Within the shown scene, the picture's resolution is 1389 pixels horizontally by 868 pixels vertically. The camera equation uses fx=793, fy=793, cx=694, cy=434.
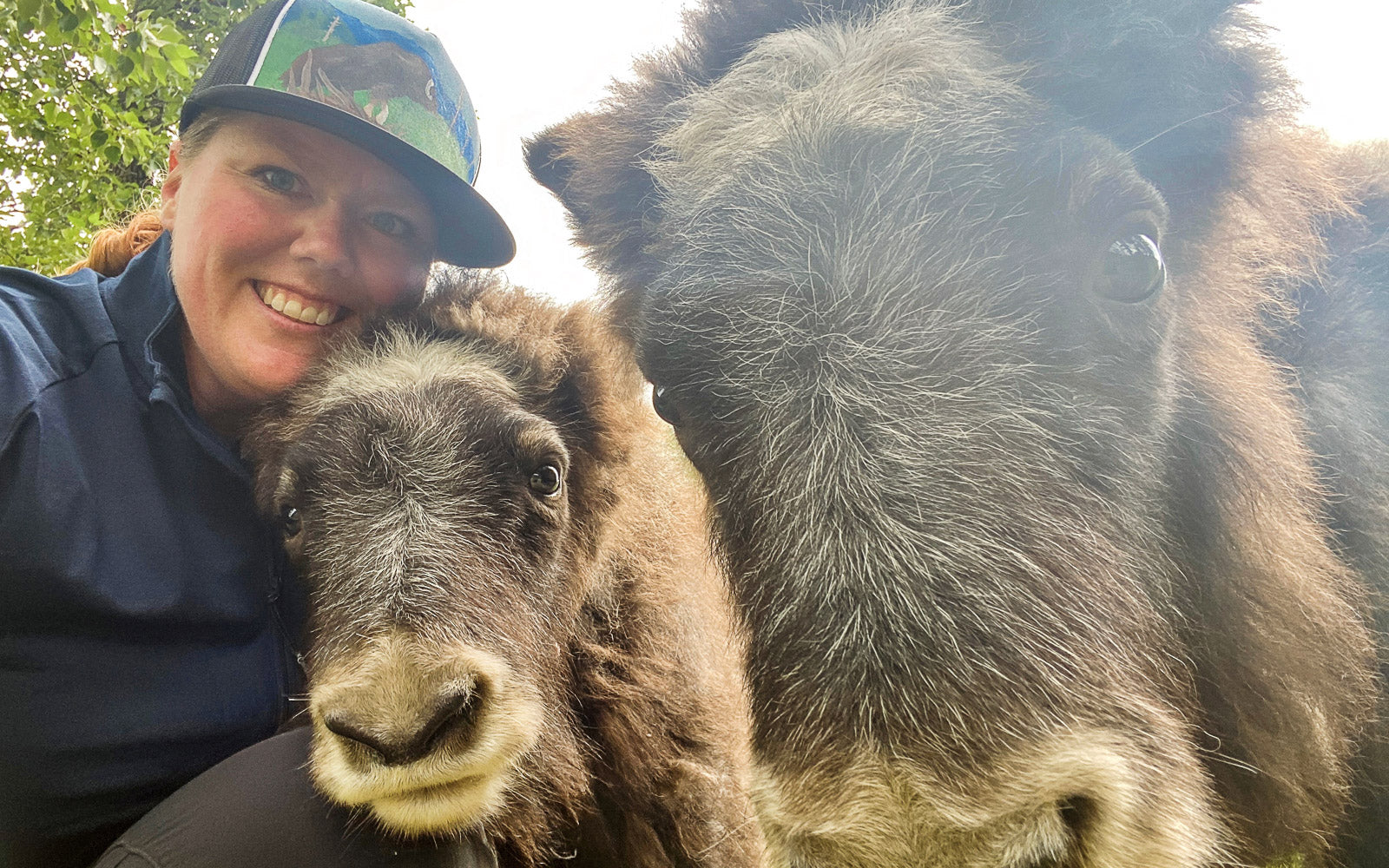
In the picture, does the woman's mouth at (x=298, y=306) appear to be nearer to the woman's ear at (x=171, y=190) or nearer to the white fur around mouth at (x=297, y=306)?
the white fur around mouth at (x=297, y=306)

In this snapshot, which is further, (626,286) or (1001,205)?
(626,286)

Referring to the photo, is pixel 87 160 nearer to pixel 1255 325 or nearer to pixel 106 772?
pixel 106 772

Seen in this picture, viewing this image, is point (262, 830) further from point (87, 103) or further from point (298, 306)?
point (87, 103)

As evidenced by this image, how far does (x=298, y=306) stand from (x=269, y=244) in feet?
0.78

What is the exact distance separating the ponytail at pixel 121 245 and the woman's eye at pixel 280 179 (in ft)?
2.11

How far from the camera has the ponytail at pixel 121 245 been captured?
2.57 m

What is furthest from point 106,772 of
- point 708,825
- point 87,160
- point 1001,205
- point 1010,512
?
point 87,160

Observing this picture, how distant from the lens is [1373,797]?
1.76 metres

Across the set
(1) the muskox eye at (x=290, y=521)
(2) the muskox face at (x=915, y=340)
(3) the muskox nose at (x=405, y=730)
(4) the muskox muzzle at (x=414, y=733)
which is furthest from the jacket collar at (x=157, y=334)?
(2) the muskox face at (x=915, y=340)

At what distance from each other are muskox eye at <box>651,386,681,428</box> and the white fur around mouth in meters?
1.10

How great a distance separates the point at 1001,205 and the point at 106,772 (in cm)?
229

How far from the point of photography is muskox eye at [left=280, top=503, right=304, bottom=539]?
225 centimetres

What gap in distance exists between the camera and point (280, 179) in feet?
7.13

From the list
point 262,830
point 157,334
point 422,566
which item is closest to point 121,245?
point 157,334
